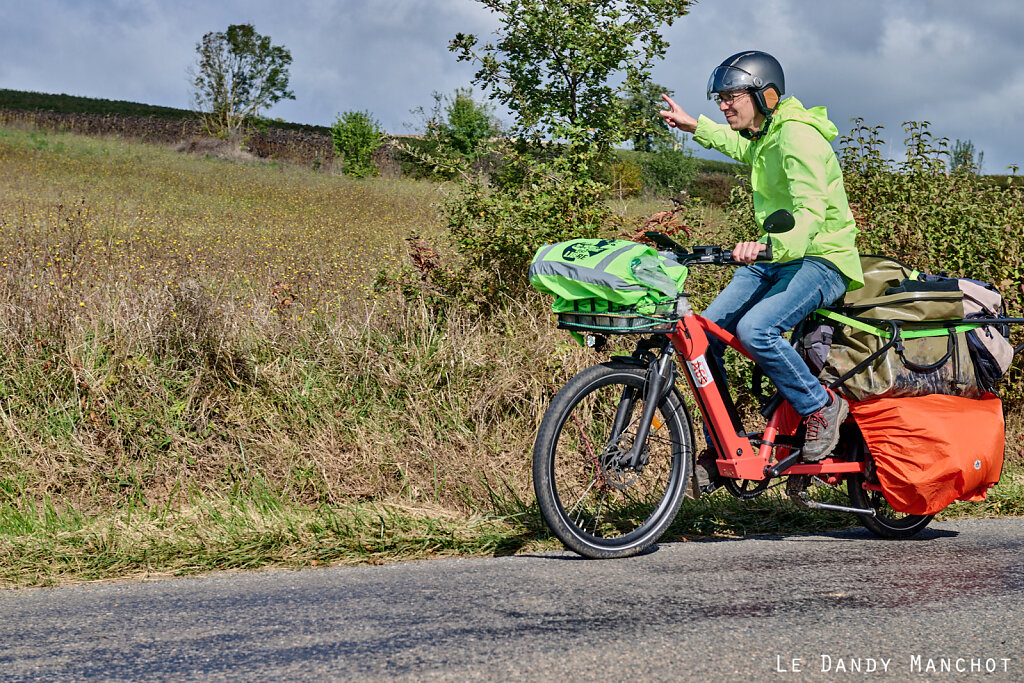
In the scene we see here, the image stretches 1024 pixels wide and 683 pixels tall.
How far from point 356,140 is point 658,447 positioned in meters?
38.3

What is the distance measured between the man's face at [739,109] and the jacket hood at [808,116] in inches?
4.5

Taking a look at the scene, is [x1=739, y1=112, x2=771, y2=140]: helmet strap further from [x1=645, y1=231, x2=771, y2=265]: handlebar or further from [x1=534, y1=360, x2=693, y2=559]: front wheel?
[x1=534, y1=360, x2=693, y2=559]: front wheel

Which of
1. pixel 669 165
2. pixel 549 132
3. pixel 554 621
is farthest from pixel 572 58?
pixel 669 165

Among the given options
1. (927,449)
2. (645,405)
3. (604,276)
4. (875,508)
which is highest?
(604,276)

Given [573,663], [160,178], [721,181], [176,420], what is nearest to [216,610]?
[573,663]

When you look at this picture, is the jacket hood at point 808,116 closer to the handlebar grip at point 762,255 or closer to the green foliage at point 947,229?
the handlebar grip at point 762,255

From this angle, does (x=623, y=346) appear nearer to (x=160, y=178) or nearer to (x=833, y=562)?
(x=833, y=562)

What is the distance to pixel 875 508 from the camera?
4.77 metres

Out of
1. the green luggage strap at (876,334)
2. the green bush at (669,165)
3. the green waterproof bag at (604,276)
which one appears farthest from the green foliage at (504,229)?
the green bush at (669,165)

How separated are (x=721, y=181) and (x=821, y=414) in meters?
49.5

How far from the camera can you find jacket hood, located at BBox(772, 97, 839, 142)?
4129 mm

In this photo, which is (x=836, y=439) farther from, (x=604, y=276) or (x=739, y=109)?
(x=739, y=109)

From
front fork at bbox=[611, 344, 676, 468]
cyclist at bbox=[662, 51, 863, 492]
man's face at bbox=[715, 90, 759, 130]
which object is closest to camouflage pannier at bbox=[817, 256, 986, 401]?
cyclist at bbox=[662, 51, 863, 492]

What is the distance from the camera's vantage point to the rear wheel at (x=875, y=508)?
4664mm
